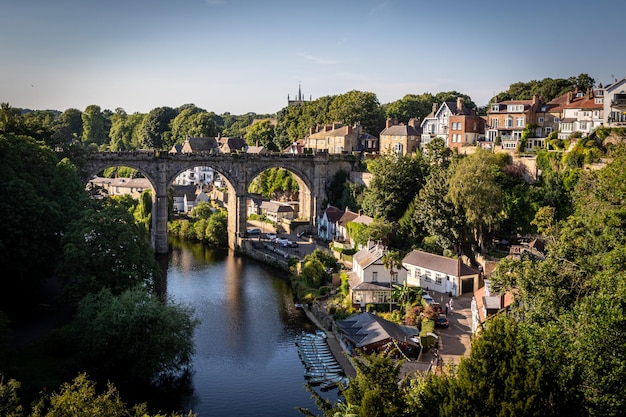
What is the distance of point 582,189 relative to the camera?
3472cm

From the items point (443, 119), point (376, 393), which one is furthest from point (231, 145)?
point (376, 393)

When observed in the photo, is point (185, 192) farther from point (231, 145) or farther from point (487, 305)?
point (487, 305)

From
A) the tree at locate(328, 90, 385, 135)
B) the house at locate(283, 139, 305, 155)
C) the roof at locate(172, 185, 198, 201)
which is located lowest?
the roof at locate(172, 185, 198, 201)

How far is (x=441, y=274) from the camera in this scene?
126 feet

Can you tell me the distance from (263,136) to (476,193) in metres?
53.9

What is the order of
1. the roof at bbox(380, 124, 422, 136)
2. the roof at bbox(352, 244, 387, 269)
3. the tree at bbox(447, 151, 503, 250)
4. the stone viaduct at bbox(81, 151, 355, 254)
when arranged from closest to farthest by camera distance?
the roof at bbox(352, 244, 387, 269), the tree at bbox(447, 151, 503, 250), the stone viaduct at bbox(81, 151, 355, 254), the roof at bbox(380, 124, 422, 136)

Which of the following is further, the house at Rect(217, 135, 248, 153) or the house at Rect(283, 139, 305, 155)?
the house at Rect(217, 135, 248, 153)

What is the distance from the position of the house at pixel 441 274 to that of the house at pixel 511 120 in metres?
15.9

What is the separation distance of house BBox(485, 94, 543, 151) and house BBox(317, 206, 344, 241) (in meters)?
14.9

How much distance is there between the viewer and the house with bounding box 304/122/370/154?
6731 centimetres

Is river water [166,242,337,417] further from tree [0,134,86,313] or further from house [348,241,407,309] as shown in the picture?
tree [0,134,86,313]

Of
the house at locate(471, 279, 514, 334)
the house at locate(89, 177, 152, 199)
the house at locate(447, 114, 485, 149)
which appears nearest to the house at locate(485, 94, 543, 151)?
the house at locate(447, 114, 485, 149)

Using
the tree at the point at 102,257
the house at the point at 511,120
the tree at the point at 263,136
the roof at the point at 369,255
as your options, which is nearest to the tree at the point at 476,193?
the roof at the point at 369,255

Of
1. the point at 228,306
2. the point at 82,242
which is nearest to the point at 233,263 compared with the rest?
the point at 228,306
